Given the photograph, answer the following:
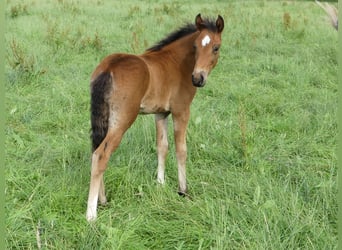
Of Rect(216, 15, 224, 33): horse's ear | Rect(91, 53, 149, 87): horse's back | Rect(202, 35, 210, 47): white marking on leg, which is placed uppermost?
Rect(216, 15, 224, 33): horse's ear

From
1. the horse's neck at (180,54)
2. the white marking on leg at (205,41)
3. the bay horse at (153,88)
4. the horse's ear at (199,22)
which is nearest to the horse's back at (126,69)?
the bay horse at (153,88)

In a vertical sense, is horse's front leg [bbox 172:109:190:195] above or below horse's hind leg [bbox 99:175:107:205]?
above

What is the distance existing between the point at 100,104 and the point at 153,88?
0.48 m

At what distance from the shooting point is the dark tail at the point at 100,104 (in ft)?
9.42

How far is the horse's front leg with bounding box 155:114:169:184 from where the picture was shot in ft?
11.4

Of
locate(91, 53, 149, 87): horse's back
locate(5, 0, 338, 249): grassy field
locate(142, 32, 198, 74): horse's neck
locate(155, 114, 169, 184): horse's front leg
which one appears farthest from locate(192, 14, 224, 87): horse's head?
locate(5, 0, 338, 249): grassy field

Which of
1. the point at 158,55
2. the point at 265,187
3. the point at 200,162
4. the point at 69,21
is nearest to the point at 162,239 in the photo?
the point at 265,187

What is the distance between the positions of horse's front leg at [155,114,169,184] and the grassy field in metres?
0.10

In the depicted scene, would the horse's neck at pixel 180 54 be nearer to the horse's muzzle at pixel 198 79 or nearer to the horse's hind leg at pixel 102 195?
the horse's muzzle at pixel 198 79

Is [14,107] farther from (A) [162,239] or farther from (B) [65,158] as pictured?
(A) [162,239]

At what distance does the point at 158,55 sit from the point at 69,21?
739 centimetres

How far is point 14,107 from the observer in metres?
4.72

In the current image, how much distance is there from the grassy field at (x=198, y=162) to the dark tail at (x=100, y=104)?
1.78 feet

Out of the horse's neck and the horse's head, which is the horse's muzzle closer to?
the horse's head
